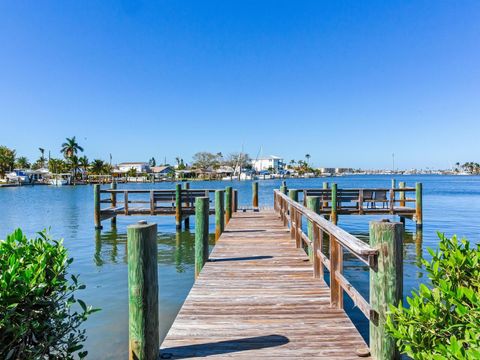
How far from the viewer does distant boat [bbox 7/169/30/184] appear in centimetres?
8244

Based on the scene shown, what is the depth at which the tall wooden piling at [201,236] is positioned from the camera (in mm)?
6457

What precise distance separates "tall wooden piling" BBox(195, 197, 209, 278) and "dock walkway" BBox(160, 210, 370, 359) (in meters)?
0.19

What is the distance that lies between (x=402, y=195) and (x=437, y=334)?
18.4 meters

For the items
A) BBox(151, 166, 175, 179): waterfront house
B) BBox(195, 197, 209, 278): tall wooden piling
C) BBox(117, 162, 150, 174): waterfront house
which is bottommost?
BBox(195, 197, 209, 278): tall wooden piling

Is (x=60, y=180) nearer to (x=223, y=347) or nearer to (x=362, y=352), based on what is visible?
(x=223, y=347)

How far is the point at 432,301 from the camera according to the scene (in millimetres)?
2156

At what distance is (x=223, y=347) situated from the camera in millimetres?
3260

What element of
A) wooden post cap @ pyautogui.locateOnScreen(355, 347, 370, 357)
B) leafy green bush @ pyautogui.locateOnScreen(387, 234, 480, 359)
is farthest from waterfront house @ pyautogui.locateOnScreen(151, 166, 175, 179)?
leafy green bush @ pyautogui.locateOnScreen(387, 234, 480, 359)

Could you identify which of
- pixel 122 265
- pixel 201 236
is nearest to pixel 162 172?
pixel 122 265

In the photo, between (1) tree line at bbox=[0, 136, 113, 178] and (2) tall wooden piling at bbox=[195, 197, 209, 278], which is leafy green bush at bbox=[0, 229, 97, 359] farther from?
(1) tree line at bbox=[0, 136, 113, 178]

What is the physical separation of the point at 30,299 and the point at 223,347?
5.79 feet

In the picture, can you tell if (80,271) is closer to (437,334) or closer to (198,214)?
(198,214)

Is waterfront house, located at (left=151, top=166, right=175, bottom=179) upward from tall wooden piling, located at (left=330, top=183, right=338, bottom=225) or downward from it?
upward

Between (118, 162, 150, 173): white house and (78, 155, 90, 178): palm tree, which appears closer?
(78, 155, 90, 178): palm tree
